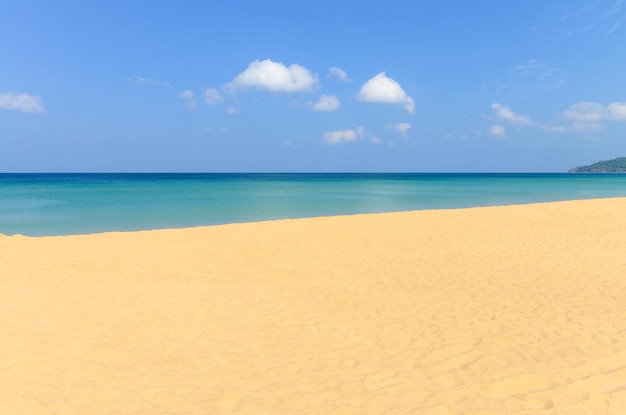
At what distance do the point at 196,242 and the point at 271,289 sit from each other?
5.90 m

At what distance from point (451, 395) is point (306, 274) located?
5.22 metres

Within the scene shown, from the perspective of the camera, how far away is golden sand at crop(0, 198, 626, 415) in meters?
4.02

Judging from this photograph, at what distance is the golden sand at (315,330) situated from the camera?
158 inches

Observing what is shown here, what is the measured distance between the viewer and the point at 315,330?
5734 millimetres

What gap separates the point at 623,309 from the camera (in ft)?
21.0

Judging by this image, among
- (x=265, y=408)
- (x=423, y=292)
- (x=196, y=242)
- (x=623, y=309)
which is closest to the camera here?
(x=265, y=408)

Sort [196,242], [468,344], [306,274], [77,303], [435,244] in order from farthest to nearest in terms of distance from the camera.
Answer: [196,242]
[435,244]
[306,274]
[77,303]
[468,344]

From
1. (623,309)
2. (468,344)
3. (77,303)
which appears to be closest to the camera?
(468,344)

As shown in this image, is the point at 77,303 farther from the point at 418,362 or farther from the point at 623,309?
the point at 623,309

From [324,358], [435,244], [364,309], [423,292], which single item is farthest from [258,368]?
[435,244]

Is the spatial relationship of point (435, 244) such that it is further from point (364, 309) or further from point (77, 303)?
point (77, 303)

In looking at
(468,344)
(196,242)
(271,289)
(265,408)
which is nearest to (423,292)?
(468,344)

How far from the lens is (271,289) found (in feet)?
25.8

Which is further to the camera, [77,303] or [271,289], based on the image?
[271,289]
